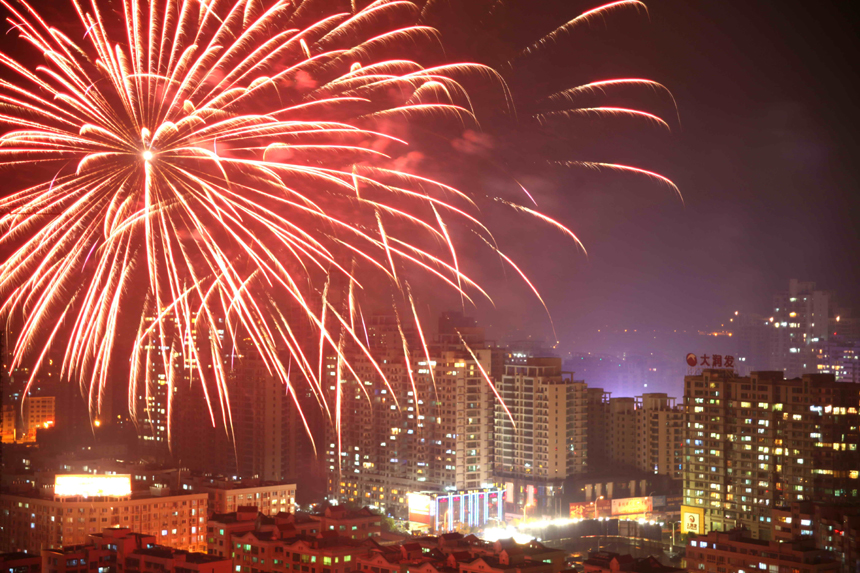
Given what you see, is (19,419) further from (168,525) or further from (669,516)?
(669,516)

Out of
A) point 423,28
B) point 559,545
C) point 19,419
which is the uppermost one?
point 423,28

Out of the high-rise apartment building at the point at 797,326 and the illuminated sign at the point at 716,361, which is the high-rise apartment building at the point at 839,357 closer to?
the high-rise apartment building at the point at 797,326

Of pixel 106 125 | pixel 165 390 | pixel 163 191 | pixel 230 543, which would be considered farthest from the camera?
pixel 165 390

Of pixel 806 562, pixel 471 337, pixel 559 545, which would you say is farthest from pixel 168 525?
pixel 806 562

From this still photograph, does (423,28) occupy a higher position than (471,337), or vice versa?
(423,28)

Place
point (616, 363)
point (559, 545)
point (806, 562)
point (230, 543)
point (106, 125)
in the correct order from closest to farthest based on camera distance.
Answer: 1. point (106, 125)
2. point (806, 562)
3. point (230, 543)
4. point (559, 545)
5. point (616, 363)

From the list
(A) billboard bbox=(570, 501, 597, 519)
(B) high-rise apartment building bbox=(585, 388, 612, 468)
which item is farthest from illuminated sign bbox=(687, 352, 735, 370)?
(B) high-rise apartment building bbox=(585, 388, 612, 468)

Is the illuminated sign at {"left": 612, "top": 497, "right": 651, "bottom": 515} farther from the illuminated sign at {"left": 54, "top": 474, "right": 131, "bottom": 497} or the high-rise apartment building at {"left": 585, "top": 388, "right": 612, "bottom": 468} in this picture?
the illuminated sign at {"left": 54, "top": 474, "right": 131, "bottom": 497}

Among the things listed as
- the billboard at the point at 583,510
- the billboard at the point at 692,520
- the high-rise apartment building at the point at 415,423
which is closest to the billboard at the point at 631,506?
the billboard at the point at 583,510
